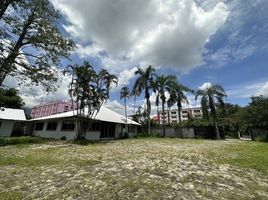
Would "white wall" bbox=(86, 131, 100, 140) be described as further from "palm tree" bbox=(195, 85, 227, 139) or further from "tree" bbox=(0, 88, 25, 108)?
"tree" bbox=(0, 88, 25, 108)

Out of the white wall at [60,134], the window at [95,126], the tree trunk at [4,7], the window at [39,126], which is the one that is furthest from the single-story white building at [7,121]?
the tree trunk at [4,7]

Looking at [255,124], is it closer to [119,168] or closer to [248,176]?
[248,176]

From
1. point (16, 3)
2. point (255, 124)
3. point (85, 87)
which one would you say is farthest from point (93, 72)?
point (255, 124)

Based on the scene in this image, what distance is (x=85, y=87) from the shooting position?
53.1 ft

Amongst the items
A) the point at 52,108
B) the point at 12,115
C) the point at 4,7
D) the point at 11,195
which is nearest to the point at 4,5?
the point at 4,7

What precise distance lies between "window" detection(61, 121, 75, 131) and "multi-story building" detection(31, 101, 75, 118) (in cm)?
3550

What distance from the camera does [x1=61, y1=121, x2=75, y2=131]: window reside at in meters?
19.2

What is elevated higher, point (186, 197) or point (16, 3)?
point (16, 3)

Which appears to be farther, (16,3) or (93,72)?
(93,72)

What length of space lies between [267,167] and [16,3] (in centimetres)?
1543

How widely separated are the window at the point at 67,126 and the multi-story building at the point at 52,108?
116ft

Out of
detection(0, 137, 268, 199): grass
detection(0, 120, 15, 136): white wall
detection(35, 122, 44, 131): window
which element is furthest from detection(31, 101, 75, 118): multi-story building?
detection(0, 137, 268, 199): grass

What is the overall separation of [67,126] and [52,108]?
4625 cm

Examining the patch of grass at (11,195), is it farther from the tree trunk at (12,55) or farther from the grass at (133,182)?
the tree trunk at (12,55)
